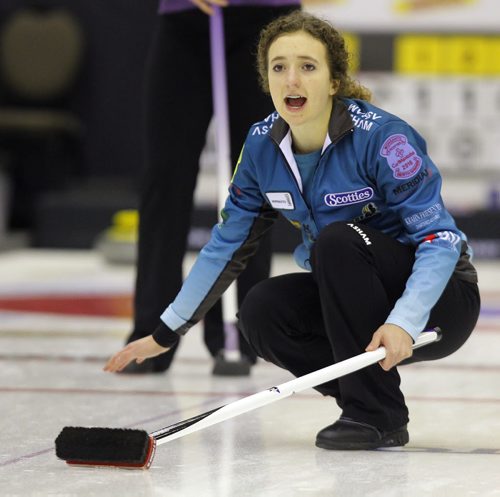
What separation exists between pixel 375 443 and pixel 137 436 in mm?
409

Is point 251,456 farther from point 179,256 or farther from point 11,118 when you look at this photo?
point 11,118

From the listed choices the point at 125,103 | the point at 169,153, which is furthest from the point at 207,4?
the point at 125,103

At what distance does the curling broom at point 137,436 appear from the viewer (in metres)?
2.03

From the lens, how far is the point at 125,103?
286 inches

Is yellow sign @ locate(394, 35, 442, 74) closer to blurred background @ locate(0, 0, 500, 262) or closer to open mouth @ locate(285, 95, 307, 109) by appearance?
blurred background @ locate(0, 0, 500, 262)

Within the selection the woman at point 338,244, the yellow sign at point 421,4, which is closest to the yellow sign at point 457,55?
the yellow sign at point 421,4

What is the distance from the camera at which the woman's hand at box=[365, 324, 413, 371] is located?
202 centimetres

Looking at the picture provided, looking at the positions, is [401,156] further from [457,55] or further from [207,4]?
[457,55]

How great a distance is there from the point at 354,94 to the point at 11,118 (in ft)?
16.0

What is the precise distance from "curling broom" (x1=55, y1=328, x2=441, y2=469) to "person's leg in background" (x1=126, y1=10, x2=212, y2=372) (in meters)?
1.05

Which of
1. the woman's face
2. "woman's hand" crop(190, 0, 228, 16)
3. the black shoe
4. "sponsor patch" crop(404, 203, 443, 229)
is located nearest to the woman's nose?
the woman's face

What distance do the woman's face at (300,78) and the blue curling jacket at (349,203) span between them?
0.05 metres

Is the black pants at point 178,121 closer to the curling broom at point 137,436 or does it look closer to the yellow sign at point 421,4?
the curling broom at point 137,436

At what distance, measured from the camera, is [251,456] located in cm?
216
